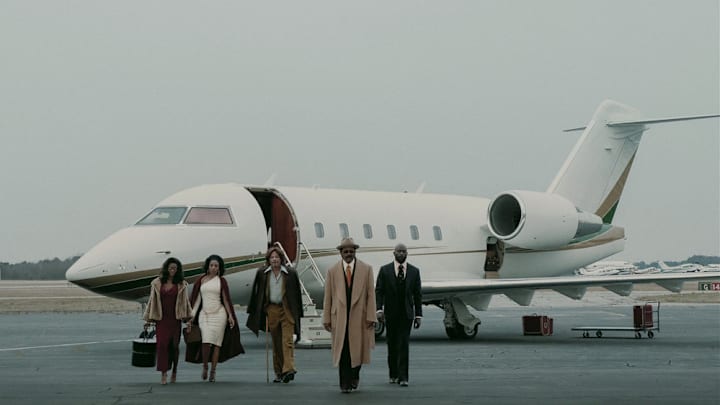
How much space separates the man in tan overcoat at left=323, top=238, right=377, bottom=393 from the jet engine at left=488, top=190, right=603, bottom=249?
517 inches

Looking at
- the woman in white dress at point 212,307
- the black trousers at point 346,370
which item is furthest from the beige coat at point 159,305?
the black trousers at point 346,370

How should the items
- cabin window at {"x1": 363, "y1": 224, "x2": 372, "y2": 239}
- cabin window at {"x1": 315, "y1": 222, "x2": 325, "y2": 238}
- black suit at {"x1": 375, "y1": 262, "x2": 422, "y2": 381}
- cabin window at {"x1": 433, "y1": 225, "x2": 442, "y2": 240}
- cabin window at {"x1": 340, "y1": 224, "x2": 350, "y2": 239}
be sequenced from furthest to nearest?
1. cabin window at {"x1": 433, "y1": 225, "x2": 442, "y2": 240}
2. cabin window at {"x1": 363, "y1": 224, "x2": 372, "y2": 239}
3. cabin window at {"x1": 340, "y1": 224, "x2": 350, "y2": 239}
4. cabin window at {"x1": 315, "y1": 222, "x2": 325, "y2": 238}
5. black suit at {"x1": 375, "y1": 262, "x2": 422, "y2": 381}

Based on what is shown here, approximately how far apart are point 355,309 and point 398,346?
2.74ft

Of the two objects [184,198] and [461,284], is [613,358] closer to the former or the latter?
[461,284]

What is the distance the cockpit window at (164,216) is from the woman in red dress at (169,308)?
24.8ft

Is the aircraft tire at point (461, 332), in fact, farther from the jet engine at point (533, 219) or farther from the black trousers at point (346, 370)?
the black trousers at point (346, 370)

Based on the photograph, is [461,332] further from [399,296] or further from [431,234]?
[399,296]

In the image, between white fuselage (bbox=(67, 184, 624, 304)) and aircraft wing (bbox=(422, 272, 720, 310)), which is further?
aircraft wing (bbox=(422, 272, 720, 310))

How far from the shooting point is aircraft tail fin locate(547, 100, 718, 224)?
1167 inches

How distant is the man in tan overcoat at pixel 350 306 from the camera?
13727 mm

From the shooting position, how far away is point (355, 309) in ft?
45.6

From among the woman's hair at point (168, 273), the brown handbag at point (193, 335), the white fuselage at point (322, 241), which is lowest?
the brown handbag at point (193, 335)

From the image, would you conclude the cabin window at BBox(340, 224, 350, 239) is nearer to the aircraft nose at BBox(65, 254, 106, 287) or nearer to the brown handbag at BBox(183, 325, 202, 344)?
→ the aircraft nose at BBox(65, 254, 106, 287)

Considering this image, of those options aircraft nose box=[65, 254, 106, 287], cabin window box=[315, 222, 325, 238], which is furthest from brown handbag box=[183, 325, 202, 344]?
cabin window box=[315, 222, 325, 238]
